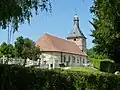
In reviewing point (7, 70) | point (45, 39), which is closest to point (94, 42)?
point (7, 70)

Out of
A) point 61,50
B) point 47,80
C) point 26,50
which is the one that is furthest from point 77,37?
point 47,80

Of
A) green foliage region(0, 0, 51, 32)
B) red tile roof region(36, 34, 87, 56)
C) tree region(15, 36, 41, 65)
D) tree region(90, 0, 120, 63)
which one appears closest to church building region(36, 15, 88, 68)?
red tile roof region(36, 34, 87, 56)

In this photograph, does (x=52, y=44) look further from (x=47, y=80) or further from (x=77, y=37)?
(x=47, y=80)

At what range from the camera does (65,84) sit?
12.0 meters

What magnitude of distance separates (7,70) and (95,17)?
100 ft

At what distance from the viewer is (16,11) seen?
297 inches

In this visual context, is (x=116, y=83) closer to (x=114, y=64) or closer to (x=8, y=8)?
(x=8, y=8)

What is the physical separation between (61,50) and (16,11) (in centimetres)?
7983

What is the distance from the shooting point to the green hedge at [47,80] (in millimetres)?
9320

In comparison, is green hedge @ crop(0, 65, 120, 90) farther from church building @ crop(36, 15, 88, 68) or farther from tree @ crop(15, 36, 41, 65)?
church building @ crop(36, 15, 88, 68)

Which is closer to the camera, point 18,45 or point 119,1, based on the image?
point 119,1

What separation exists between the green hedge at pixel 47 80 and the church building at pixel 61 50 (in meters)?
53.1

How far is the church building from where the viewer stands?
81.5 m

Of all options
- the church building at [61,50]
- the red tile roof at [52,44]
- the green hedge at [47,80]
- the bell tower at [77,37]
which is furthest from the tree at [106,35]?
the bell tower at [77,37]
